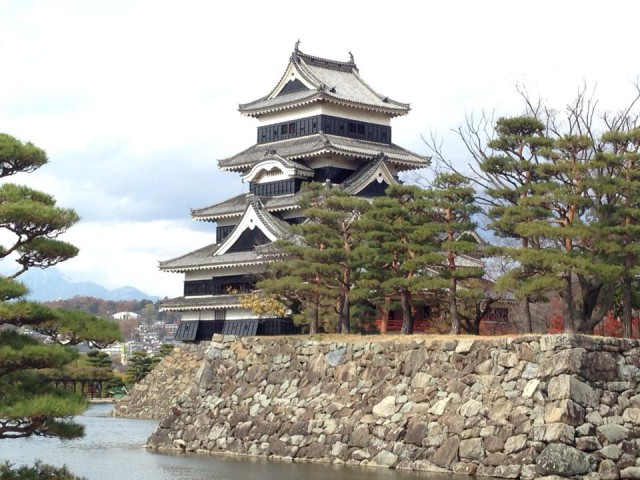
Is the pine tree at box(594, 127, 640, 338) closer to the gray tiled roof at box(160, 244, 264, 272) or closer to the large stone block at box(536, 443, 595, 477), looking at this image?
the large stone block at box(536, 443, 595, 477)

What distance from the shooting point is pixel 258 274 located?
1374 inches

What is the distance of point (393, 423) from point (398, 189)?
7.28 meters

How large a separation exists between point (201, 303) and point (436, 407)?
56.2ft

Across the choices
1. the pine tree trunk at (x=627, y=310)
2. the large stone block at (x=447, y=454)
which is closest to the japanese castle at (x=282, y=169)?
the pine tree trunk at (x=627, y=310)

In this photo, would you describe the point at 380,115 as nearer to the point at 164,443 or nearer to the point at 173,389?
the point at 173,389

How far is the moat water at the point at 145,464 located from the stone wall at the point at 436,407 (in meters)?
0.78

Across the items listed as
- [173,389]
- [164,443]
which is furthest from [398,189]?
[173,389]

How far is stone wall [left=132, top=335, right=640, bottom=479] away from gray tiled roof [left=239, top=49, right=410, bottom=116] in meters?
12.9

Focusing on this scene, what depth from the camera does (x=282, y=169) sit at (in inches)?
1442

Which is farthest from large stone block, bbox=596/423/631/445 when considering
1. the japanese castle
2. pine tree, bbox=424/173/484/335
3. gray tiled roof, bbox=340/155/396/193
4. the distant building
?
the distant building

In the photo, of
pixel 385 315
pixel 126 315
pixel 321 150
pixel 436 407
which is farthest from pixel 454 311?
pixel 126 315

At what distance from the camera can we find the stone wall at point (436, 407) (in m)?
19.6

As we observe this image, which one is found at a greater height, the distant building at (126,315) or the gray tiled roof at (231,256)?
the distant building at (126,315)

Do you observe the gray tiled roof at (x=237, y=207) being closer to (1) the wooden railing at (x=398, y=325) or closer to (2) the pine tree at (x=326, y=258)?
(1) the wooden railing at (x=398, y=325)
